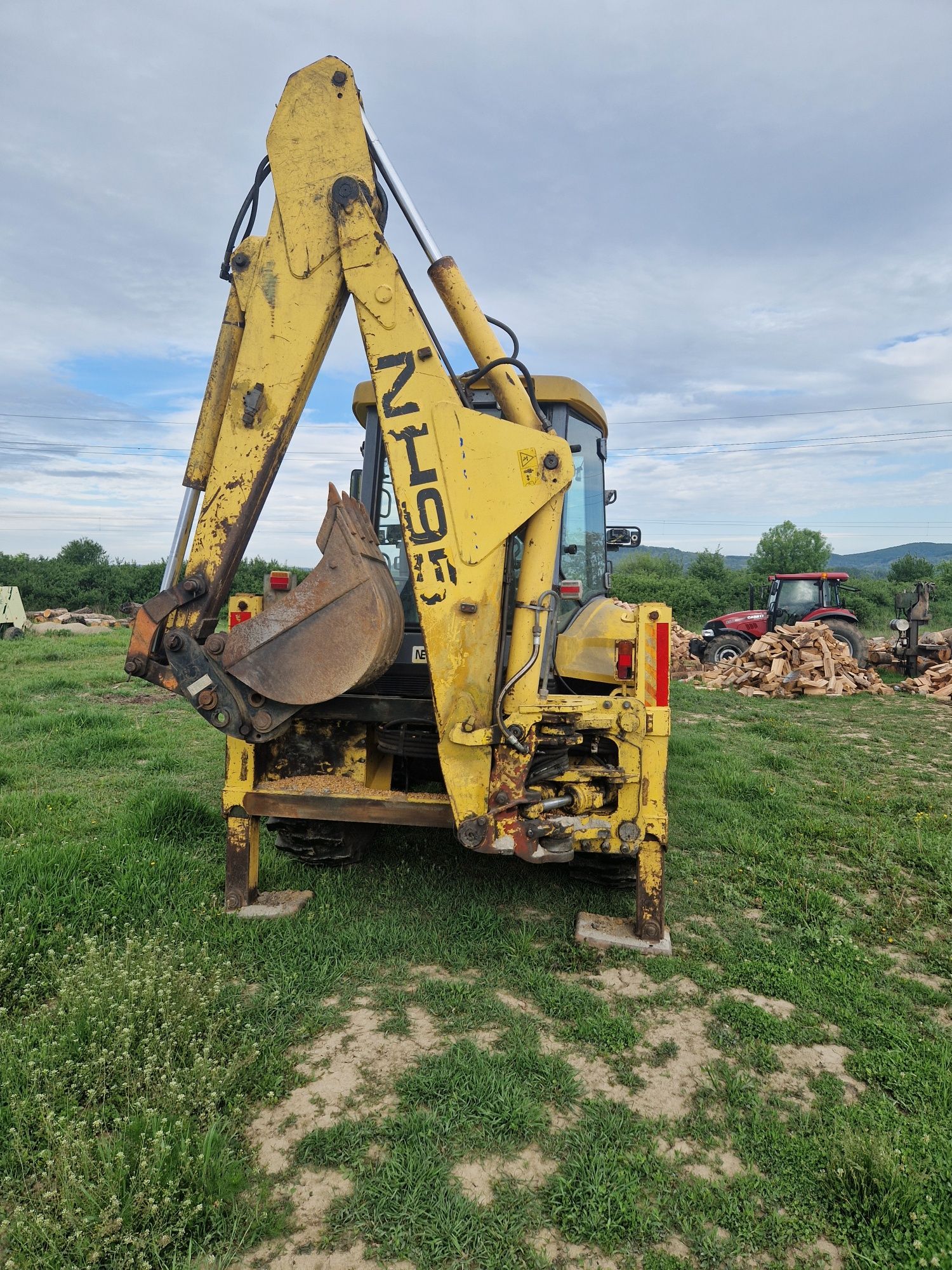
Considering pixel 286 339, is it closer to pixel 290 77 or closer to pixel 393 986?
pixel 290 77

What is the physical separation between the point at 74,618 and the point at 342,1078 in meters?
25.8

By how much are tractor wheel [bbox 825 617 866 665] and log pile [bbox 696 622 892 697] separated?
0.71 metres

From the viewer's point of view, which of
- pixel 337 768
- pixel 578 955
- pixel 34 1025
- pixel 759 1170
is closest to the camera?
pixel 759 1170

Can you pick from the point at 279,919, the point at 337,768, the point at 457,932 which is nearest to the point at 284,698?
the point at 337,768

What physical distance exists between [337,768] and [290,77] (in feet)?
11.0

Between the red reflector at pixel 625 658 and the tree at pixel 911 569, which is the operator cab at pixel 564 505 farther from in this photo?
the tree at pixel 911 569

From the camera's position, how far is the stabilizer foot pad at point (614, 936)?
3.76 m

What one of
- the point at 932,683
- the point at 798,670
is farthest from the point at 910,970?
the point at 932,683

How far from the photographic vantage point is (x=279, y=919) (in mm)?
3836

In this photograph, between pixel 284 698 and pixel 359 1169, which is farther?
pixel 284 698

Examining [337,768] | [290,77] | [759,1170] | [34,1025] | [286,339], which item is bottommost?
[759,1170]

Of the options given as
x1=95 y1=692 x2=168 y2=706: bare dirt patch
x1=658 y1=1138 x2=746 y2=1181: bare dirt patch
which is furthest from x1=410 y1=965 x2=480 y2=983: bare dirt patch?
x1=95 y1=692 x2=168 y2=706: bare dirt patch

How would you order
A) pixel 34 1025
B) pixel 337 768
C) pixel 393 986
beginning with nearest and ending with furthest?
pixel 34 1025
pixel 393 986
pixel 337 768

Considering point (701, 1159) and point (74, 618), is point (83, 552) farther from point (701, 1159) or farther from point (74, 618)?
point (701, 1159)
